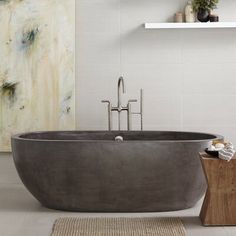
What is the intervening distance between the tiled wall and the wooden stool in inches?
60.5

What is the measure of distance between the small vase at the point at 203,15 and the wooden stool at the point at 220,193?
1661 millimetres

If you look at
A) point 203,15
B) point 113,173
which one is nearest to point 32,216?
point 113,173

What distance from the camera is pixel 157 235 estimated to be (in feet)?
13.3

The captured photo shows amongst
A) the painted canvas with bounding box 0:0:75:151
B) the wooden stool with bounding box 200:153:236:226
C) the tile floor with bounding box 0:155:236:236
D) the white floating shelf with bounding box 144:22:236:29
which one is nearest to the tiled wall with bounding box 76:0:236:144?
the painted canvas with bounding box 0:0:75:151

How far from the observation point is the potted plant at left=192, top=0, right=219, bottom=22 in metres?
5.54

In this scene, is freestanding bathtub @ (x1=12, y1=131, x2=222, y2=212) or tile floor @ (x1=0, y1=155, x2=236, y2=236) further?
freestanding bathtub @ (x1=12, y1=131, x2=222, y2=212)

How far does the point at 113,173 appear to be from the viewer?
4.62 meters

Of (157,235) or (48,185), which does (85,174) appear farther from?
(157,235)

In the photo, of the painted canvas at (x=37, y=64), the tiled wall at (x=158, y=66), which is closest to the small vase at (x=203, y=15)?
the tiled wall at (x=158, y=66)

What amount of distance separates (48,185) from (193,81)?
72.5 inches

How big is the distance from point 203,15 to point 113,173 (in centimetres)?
179

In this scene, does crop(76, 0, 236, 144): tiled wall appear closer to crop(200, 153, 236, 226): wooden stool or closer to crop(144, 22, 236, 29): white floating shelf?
crop(144, 22, 236, 29): white floating shelf

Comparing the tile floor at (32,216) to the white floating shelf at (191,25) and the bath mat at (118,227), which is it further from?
the white floating shelf at (191,25)

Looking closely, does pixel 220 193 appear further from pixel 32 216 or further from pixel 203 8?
pixel 203 8
